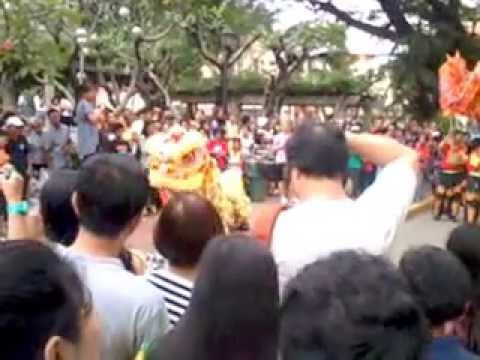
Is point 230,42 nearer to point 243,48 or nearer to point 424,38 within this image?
point 243,48

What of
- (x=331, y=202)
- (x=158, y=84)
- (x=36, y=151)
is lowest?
(x=158, y=84)

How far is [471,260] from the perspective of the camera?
3906mm

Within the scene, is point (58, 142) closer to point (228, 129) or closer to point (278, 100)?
point (228, 129)

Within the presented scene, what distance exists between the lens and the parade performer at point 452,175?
1948 cm

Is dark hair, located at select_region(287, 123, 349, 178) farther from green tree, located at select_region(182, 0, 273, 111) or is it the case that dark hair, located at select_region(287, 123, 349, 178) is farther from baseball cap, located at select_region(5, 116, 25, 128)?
green tree, located at select_region(182, 0, 273, 111)

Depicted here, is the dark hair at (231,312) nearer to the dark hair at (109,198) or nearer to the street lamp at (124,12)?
the dark hair at (109,198)

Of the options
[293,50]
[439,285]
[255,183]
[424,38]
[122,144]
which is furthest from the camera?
[293,50]

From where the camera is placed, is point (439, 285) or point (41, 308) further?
point (439, 285)

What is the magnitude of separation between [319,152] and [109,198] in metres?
0.75

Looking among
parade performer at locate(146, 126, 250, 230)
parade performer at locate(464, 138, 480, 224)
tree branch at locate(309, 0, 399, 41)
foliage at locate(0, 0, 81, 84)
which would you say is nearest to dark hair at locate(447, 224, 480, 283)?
parade performer at locate(146, 126, 250, 230)

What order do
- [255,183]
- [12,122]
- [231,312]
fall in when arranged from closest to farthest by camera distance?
[231,312] < [12,122] < [255,183]

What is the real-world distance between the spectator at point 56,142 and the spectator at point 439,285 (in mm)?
15812

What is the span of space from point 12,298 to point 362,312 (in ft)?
2.17

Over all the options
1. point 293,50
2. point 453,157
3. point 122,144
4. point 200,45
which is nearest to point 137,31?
point 200,45
